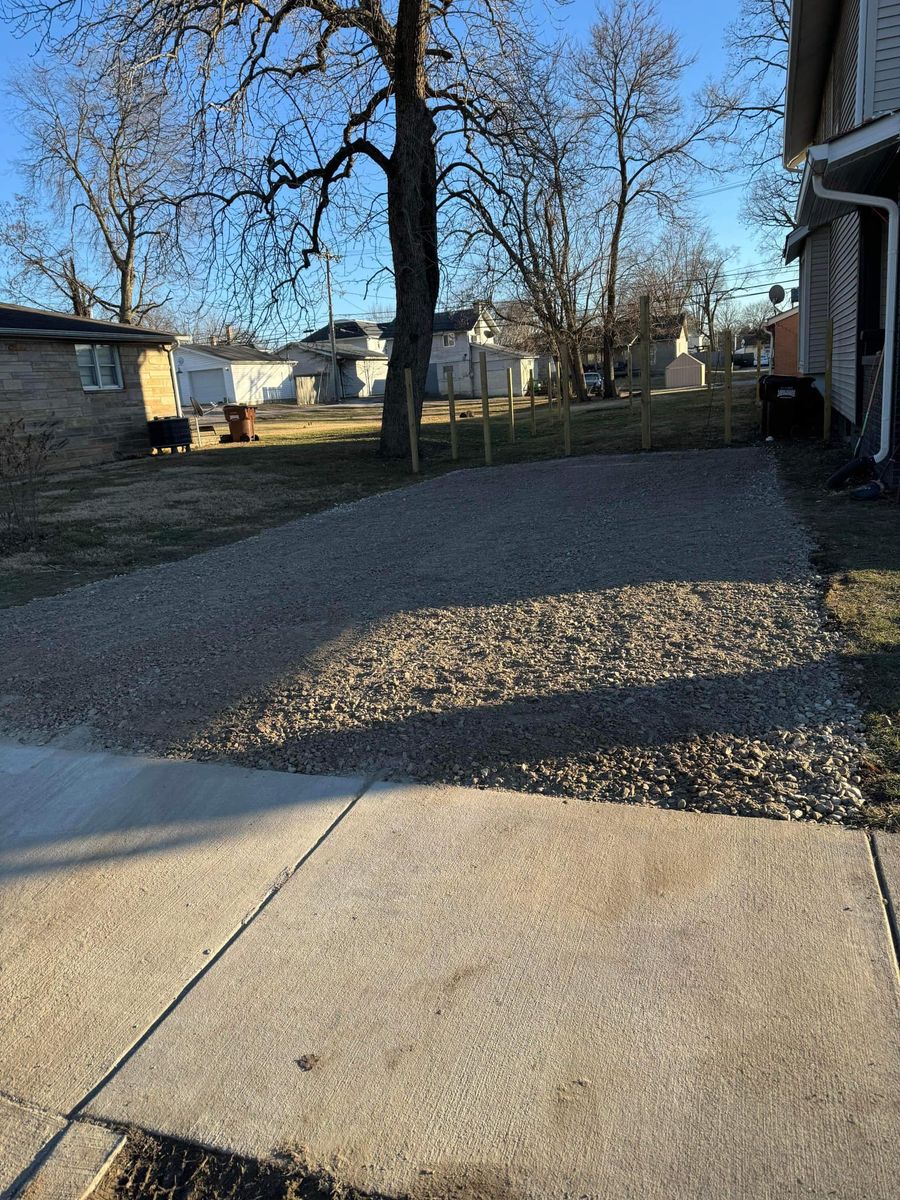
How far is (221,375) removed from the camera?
5778 cm

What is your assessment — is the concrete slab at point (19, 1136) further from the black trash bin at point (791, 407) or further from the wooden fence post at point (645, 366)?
the black trash bin at point (791, 407)

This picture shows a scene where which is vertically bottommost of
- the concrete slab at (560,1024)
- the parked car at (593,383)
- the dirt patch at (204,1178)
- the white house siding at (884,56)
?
the dirt patch at (204,1178)

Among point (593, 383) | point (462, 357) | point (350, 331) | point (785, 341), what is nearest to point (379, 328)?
point (350, 331)

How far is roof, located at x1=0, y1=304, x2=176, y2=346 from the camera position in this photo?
64.2 feet

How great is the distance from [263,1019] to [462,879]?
81 cm

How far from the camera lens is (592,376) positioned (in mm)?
61062

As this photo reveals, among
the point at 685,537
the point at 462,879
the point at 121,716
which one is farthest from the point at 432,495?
the point at 462,879

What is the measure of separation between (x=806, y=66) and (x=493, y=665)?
15.0 meters

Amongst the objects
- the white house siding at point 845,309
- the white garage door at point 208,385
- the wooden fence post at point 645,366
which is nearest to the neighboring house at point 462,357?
the white garage door at point 208,385

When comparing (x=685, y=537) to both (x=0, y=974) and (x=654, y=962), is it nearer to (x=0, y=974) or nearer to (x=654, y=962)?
(x=654, y=962)

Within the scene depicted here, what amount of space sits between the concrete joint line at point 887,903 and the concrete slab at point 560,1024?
25 millimetres

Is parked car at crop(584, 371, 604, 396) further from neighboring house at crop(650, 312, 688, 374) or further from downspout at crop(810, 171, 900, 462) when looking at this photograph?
downspout at crop(810, 171, 900, 462)

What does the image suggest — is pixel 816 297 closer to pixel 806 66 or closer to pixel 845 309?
pixel 806 66

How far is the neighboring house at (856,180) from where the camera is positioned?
8.44 metres
